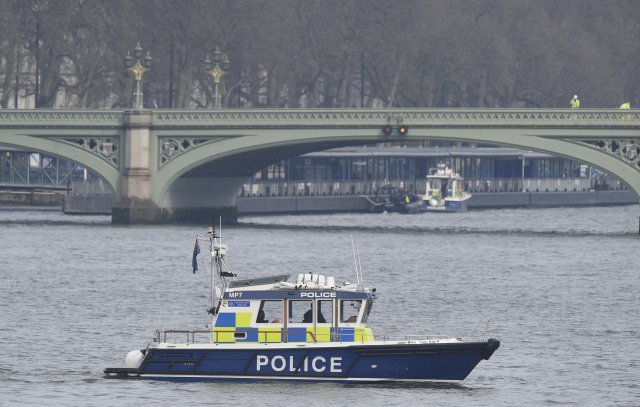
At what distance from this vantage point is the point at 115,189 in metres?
118

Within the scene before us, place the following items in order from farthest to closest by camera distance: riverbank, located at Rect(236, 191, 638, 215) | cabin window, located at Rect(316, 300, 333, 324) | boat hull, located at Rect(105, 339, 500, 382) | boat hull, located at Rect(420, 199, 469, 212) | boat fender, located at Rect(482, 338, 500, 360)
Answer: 1. boat hull, located at Rect(420, 199, 469, 212)
2. riverbank, located at Rect(236, 191, 638, 215)
3. cabin window, located at Rect(316, 300, 333, 324)
4. boat hull, located at Rect(105, 339, 500, 382)
5. boat fender, located at Rect(482, 338, 500, 360)

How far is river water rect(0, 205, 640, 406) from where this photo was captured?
57094 millimetres

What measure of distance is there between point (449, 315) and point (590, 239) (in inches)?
1504

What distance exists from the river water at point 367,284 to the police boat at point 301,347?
46 centimetres

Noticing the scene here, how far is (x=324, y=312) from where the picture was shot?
185 feet

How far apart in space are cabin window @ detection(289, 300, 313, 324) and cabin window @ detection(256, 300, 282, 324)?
335mm

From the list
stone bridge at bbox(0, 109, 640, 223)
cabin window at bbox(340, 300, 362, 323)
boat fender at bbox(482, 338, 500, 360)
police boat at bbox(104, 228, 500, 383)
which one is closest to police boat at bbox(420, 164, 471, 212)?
stone bridge at bbox(0, 109, 640, 223)

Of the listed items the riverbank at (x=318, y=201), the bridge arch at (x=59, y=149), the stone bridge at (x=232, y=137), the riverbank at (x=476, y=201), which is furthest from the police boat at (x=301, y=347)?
the riverbank at (x=476, y=201)

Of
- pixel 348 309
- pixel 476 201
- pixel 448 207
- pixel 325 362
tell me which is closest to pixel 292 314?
pixel 348 309

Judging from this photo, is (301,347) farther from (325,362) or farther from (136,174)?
(136,174)

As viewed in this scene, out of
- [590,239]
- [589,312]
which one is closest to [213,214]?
[590,239]

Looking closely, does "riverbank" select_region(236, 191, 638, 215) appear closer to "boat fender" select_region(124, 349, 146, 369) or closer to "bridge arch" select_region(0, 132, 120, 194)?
"bridge arch" select_region(0, 132, 120, 194)

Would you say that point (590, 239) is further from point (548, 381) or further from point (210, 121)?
point (548, 381)

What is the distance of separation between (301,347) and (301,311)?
127cm
